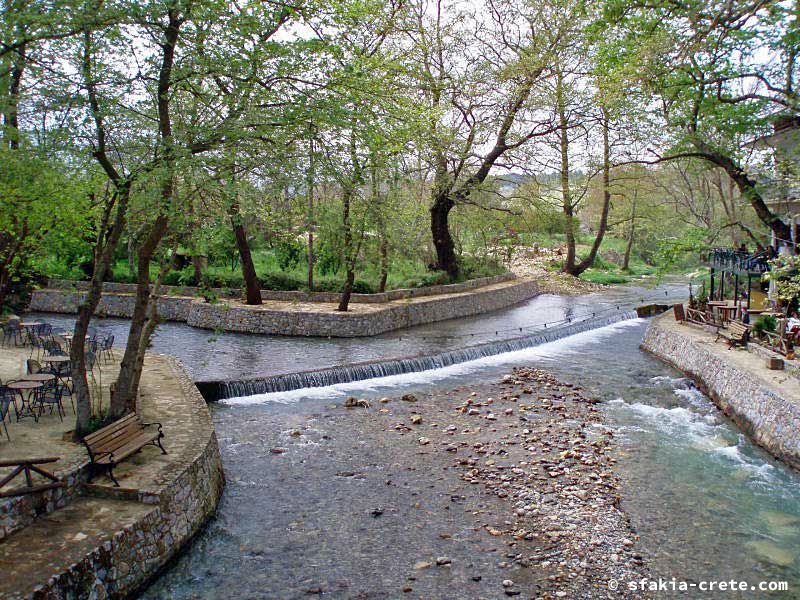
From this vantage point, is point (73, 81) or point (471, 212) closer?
point (73, 81)

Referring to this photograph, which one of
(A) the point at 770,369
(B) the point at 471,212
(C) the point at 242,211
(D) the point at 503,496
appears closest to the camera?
(C) the point at 242,211

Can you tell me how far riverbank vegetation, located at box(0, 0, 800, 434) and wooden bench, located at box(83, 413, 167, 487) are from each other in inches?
Answer: 26.4

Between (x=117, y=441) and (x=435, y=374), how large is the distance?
10.1 metres

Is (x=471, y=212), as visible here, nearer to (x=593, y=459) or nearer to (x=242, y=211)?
(x=593, y=459)

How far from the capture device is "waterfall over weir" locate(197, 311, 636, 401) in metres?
14.6

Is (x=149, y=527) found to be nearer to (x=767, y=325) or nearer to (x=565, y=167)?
(x=767, y=325)

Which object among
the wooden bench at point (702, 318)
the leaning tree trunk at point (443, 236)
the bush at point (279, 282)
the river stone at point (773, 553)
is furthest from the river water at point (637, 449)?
the leaning tree trunk at point (443, 236)

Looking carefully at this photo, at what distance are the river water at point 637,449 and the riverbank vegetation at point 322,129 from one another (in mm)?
2725

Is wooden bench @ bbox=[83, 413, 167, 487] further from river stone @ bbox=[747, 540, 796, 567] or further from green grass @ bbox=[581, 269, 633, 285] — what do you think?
green grass @ bbox=[581, 269, 633, 285]

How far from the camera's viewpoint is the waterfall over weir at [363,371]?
1461cm

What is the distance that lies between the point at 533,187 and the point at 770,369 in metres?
17.8

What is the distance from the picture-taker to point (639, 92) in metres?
17.0

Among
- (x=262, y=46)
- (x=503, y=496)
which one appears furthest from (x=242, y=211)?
(x=503, y=496)

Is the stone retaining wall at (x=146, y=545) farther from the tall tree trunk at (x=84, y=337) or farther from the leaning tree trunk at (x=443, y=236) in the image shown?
the leaning tree trunk at (x=443, y=236)
